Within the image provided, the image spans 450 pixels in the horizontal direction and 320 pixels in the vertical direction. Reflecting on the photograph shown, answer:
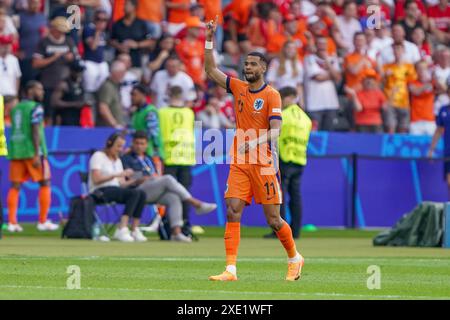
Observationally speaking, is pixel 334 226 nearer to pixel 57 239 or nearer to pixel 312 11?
pixel 312 11

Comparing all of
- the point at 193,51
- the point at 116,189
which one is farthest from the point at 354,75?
the point at 116,189

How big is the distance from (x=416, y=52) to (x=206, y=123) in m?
5.97

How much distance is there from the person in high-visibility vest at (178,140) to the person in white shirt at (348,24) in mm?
7509

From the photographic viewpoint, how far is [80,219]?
73.5ft

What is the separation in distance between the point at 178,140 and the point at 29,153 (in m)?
2.62

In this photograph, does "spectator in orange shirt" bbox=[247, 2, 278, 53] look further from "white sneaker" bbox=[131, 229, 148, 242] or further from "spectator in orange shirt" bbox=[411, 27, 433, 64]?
"white sneaker" bbox=[131, 229, 148, 242]

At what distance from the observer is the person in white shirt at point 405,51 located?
2938 cm

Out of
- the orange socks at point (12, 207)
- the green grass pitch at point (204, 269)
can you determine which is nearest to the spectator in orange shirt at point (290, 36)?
the green grass pitch at point (204, 269)

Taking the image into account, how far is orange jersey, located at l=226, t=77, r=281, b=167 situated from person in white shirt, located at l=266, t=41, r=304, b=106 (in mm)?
13290

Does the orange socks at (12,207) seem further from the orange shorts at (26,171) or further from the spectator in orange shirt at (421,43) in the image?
the spectator in orange shirt at (421,43)

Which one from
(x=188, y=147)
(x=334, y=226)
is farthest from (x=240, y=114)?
(x=334, y=226)

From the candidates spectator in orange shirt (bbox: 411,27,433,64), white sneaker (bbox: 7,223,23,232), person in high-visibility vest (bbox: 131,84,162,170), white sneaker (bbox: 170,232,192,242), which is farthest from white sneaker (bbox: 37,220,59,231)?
spectator in orange shirt (bbox: 411,27,433,64)

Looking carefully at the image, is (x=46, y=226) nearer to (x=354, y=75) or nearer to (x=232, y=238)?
(x=354, y=75)

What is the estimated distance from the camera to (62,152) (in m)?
25.8
